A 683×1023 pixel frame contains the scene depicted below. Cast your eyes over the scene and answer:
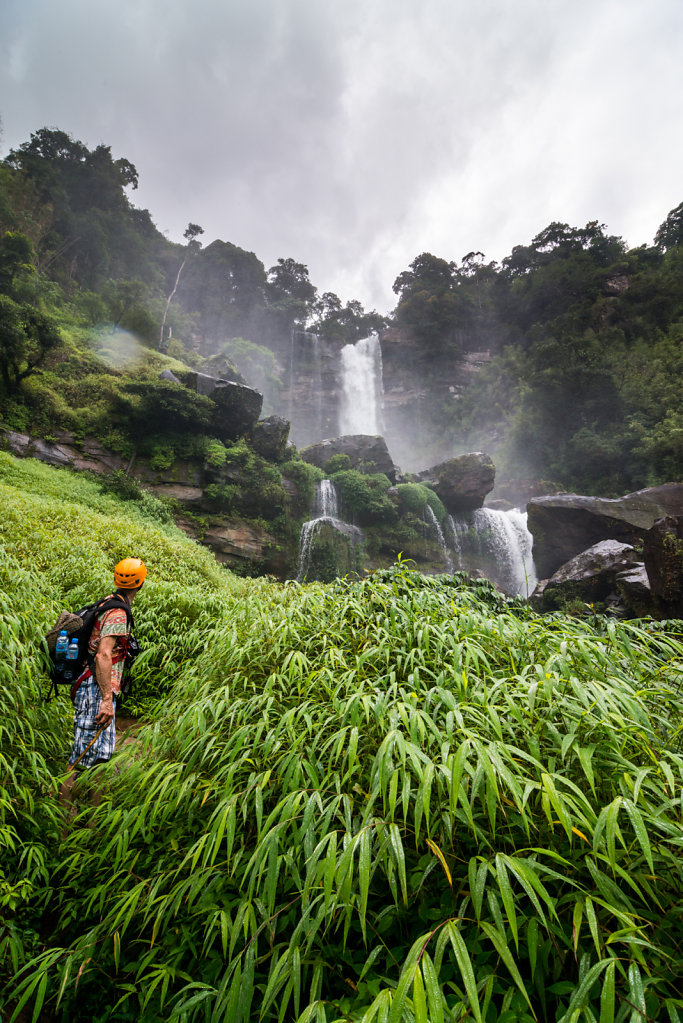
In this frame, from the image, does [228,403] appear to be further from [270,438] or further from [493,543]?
[493,543]

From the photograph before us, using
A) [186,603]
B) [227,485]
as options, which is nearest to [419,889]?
[186,603]

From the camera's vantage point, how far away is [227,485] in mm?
12203

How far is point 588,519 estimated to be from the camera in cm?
1193

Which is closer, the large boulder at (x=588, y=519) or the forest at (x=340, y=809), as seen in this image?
the forest at (x=340, y=809)

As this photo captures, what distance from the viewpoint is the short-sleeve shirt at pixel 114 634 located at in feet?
7.49

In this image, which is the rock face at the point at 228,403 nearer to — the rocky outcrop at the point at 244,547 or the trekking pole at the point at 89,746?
the rocky outcrop at the point at 244,547

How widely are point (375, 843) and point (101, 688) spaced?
1.81 m

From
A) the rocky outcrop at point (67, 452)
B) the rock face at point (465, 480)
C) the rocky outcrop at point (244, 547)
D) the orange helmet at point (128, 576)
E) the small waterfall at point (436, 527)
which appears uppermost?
the rock face at point (465, 480)

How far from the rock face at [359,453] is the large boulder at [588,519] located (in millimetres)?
6191

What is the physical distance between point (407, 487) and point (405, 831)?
14.6 metres

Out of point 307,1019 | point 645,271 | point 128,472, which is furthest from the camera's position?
point 645,271

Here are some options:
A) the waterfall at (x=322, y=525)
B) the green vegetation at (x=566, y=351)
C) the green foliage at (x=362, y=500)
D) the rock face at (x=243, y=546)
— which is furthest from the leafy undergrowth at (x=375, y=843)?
the green vegetation at (x=566, y=351)

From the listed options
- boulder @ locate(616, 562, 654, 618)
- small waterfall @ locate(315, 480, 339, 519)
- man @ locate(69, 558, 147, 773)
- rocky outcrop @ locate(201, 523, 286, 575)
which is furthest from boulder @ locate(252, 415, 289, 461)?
man @ locate(69, 558, 147, 773)

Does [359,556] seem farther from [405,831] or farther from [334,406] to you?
[334,406]
